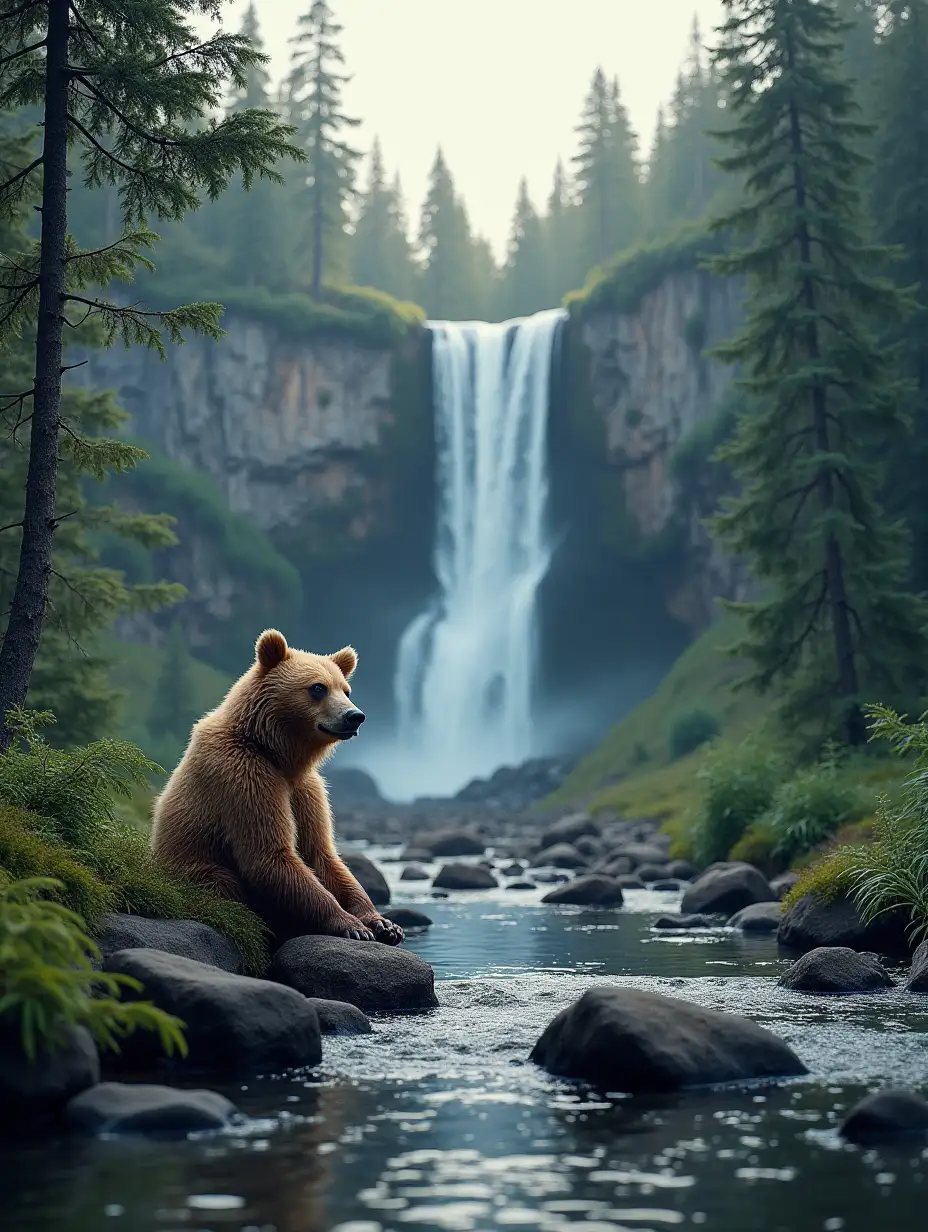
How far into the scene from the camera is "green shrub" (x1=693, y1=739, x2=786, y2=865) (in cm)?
2380

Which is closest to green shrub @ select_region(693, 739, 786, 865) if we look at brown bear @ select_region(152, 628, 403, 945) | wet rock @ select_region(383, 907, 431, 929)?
wet rock @ select_region(383, 907, 431, 929)

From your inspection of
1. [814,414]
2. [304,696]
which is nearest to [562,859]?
[814,414]

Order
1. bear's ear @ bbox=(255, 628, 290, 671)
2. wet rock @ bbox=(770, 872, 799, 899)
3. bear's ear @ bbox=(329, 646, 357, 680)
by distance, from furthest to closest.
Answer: wet rock @ bbox=(770, 872, 799, 899) → bear's ear @ bbox=(329, 646, 357, 680) → bear's ear @ bbox=(255, 628, 290, 671)

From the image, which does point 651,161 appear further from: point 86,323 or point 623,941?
point 623,941

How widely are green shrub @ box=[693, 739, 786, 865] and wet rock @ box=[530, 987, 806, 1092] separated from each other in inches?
634

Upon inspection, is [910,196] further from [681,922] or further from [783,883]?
[681,922]

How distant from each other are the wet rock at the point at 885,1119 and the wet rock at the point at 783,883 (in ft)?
39.3

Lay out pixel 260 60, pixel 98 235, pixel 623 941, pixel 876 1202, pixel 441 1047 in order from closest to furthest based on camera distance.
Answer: pixel 876 1202, pixel 441 1047, pixel 260 60, pixel 623 941, pixel 98 235

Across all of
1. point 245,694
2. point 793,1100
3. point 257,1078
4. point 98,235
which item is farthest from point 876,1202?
point 98,235

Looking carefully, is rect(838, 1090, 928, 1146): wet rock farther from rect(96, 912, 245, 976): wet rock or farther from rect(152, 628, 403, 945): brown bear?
rect(152, 628, 403, 945): brown bear

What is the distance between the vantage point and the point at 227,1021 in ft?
25.3

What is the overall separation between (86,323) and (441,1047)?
55.2 feet

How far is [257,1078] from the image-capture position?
753cm

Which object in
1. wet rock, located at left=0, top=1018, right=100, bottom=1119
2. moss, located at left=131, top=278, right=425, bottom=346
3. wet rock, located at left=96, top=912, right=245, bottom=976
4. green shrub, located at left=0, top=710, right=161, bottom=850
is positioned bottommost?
wet rock, located at left=0, top=1018, right=100, bottom=1119
